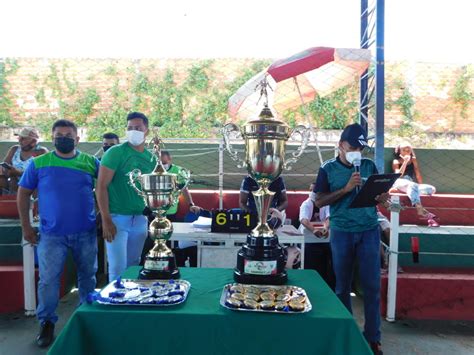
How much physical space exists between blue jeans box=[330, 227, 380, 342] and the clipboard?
0.85 feet

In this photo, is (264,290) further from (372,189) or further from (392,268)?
(392,268)

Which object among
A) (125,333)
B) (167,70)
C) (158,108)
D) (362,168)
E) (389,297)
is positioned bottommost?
(389,297)

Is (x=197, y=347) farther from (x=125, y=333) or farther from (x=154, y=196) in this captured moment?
(x=154, y=196)

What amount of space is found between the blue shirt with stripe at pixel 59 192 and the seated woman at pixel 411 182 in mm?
3253

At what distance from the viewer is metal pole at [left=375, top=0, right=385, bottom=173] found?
4562mm

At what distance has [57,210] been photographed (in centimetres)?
247

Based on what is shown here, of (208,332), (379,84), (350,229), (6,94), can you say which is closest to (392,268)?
(350,229)

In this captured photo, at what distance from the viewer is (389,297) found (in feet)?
10.4

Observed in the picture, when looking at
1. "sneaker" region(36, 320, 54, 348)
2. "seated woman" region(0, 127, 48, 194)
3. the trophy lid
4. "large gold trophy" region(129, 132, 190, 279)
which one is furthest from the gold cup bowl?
"seated woman" region(0, 127, 48, 194)

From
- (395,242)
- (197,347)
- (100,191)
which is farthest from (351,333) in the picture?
(395,242)

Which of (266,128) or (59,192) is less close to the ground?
(266,128)

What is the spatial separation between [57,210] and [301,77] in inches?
156

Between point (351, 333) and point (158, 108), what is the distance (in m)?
6.41

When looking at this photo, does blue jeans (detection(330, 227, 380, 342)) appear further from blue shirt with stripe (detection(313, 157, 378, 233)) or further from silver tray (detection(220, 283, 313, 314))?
silver tray (detection(220, 283, 313, 314))
